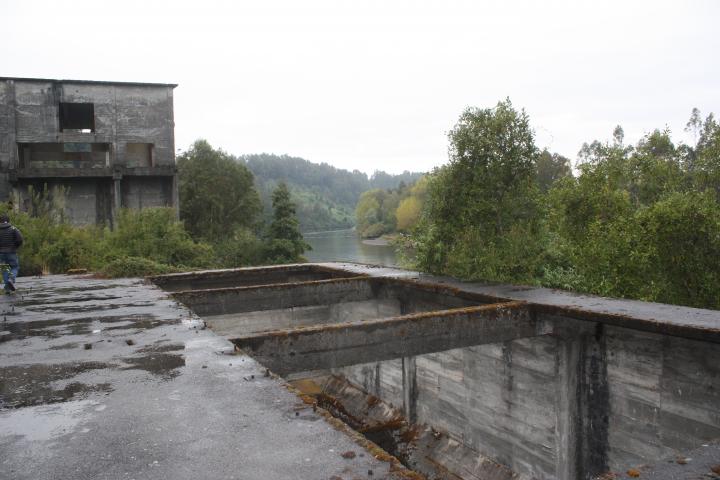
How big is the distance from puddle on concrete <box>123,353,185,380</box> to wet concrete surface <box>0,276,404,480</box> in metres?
0.01

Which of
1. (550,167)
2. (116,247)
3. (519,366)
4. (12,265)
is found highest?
(550,167)

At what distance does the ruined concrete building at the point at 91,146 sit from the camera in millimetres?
28141

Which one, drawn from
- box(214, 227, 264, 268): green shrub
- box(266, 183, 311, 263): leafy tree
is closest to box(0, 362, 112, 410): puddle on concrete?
box(266, 183, 311, 263): leafy tree

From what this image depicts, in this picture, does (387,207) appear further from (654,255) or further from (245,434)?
(245,434)

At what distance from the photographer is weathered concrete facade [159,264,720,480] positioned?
6.91 metres

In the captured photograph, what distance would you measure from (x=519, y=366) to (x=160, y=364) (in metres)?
6.23

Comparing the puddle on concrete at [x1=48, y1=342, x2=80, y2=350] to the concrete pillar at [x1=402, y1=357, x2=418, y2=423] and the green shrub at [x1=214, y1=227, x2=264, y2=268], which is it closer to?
the concrete pillar at [x1=402, y1=357, x2=418, y2=423]

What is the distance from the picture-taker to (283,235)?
45.9 meters

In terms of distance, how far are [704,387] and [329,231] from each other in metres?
155

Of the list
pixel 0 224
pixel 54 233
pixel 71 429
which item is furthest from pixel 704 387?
pixel 54 233

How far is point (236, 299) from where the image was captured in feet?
35.7

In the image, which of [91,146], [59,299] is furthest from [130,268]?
[91,146]

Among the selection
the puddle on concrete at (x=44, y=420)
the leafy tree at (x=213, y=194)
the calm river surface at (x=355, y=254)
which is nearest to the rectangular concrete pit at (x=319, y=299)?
the puddle on concrete at (x=44, y=420)

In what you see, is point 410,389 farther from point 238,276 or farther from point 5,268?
point 5,268
